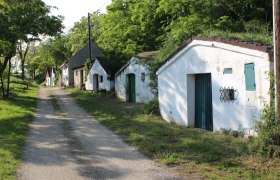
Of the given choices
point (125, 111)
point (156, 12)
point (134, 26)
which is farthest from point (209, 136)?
point (134, 26)

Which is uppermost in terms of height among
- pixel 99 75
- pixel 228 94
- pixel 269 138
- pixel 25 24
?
pixel 25 24

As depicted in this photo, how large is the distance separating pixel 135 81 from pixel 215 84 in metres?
11.9

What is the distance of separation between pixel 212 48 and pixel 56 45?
64472mm

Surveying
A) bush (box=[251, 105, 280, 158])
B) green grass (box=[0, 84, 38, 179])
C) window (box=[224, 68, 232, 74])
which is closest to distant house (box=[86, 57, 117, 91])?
green grass (box=[0, 84, 38, 179])

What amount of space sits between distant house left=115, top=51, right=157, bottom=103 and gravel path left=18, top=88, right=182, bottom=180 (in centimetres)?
823

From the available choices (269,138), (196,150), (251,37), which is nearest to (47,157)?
(196,150)

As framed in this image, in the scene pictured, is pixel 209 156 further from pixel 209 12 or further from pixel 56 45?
pixel 56 45

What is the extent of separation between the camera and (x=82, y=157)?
9016mm

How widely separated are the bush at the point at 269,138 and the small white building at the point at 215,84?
99 cm

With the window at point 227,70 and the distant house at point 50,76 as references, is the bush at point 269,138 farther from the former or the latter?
the distant house at point 50,76

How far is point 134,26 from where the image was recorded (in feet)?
112

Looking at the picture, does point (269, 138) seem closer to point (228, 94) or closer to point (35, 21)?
point (228, 94)

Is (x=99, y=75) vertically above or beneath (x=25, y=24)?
beneath

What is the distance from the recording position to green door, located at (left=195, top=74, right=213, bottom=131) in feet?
41.2
